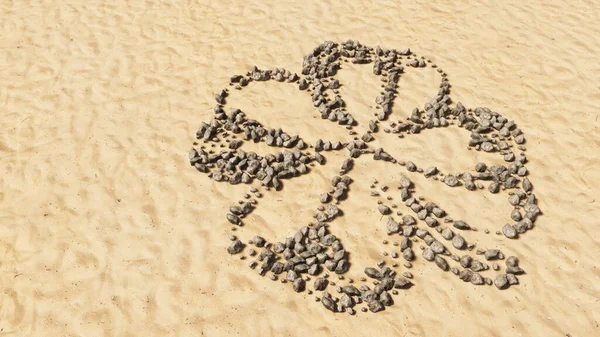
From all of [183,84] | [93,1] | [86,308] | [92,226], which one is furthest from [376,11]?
[86,308]

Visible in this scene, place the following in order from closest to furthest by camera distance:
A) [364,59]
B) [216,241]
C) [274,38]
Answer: [216,241] → [364,59] → [274,38]

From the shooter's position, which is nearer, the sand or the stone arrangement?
the sand

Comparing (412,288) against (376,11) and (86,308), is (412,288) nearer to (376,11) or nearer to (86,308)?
(86,308)

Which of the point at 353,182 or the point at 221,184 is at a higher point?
the point at 353,182
